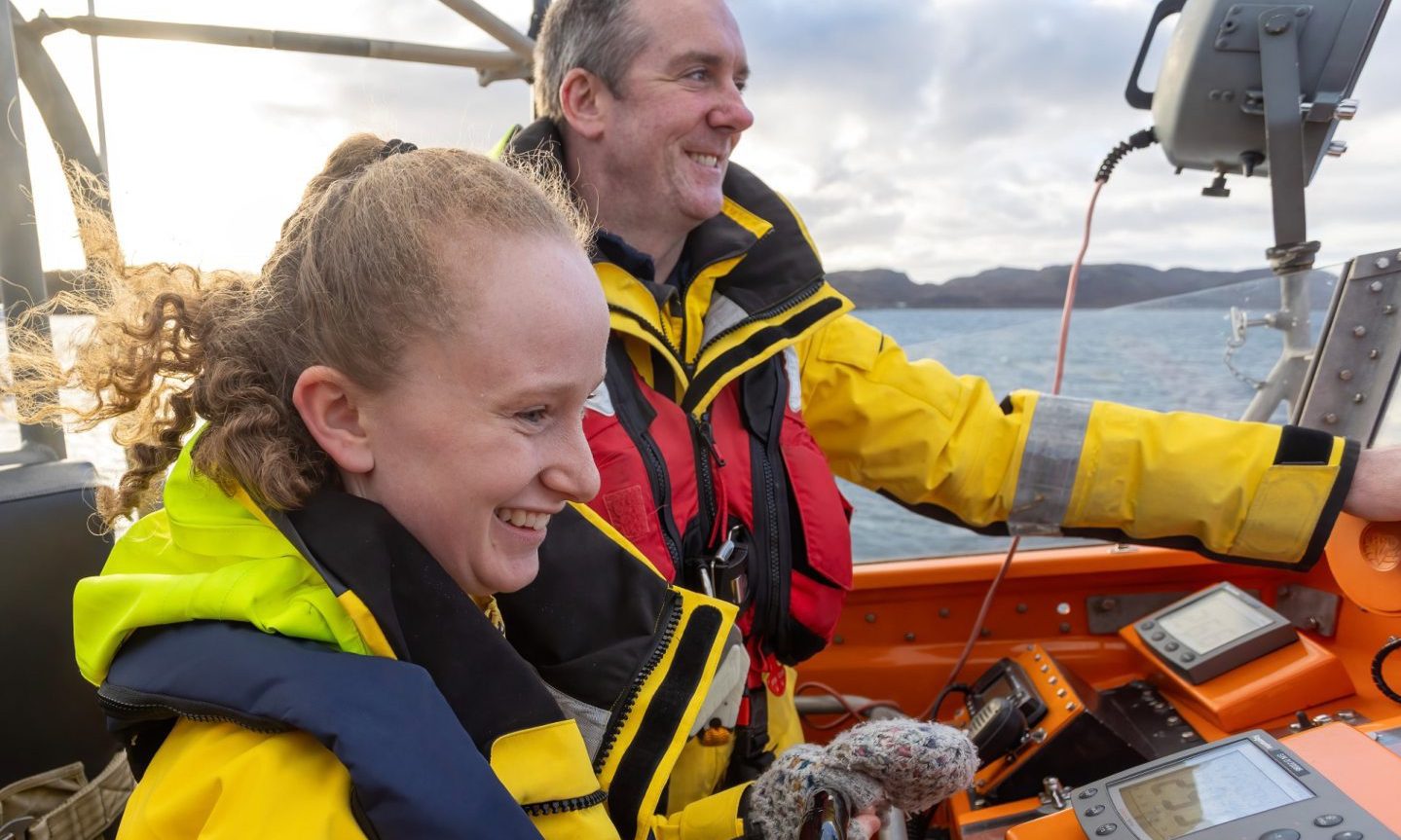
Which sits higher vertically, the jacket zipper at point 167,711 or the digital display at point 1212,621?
the jacket zipper at point 167,711

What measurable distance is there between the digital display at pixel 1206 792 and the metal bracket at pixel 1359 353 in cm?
96

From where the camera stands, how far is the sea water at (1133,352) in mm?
2119

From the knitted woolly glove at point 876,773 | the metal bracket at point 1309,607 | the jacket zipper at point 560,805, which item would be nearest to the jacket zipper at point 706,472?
the knitted woolly glove at point 876,773

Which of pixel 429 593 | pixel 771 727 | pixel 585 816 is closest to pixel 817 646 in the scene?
pixel 771 727

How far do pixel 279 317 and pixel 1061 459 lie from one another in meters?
1.35

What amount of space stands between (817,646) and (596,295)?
1.00 m

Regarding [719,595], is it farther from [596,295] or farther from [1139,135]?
[1139,135]

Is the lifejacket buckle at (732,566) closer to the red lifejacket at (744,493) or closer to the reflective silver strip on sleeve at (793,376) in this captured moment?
the red lifejacket at (744,493)

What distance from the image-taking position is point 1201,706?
1779mm

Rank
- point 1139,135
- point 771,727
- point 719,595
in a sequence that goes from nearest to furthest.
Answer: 1. point 719,595
2. point 771,727
3. point 1139,135

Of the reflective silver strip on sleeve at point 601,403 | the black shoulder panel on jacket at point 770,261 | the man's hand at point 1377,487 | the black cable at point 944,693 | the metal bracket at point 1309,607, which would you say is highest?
the black shoulder panel on jacket at point 770,261

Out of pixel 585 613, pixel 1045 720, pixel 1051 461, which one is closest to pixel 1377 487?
pixel 1051 461

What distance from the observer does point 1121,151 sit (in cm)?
214

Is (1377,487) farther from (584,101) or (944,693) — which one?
(584,101)
